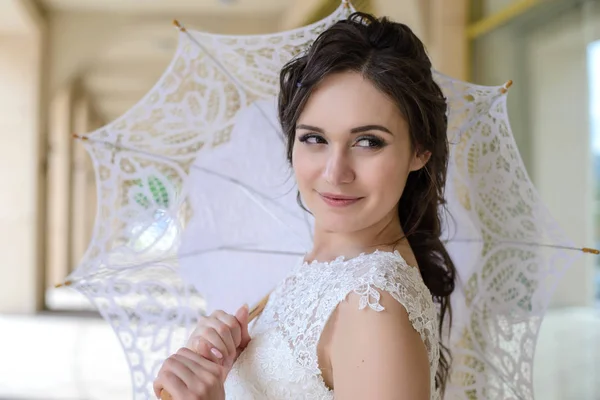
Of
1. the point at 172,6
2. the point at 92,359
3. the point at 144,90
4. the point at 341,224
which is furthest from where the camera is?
the point at 144,90

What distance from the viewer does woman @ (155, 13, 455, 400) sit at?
36.9 inches

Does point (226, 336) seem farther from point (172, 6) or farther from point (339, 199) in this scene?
point (172, 6)

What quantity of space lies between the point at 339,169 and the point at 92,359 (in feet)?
16.9

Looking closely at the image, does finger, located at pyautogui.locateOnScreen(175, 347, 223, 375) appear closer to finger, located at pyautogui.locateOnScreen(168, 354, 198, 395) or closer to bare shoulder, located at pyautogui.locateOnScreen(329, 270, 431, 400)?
finger, located at pyautogui.locateOnScreen(168, 354, 198, 395)

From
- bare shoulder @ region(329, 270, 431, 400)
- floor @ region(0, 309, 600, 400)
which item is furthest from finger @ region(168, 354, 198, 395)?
floor @ region(0, 309, 600, 400)

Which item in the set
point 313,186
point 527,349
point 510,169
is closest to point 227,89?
point 313,186

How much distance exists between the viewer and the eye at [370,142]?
110 centimetres

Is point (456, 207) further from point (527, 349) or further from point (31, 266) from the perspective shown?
point (31, 266)

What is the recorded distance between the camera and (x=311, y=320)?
106cm

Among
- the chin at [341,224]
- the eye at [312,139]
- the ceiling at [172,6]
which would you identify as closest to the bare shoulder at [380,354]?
the chin at [341,224]

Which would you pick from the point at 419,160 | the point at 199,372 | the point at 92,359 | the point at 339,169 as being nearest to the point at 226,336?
the point at 199,372

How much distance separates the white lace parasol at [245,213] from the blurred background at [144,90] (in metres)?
0.79

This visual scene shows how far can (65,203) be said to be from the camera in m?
12.2

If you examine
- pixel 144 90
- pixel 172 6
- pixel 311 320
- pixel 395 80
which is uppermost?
pixel 144 90
